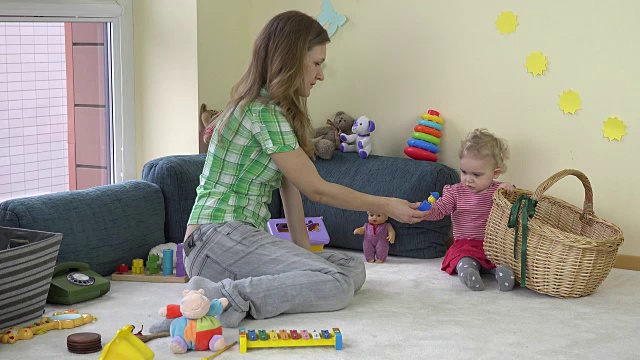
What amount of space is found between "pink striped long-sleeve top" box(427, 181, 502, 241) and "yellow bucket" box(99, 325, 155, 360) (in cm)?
134

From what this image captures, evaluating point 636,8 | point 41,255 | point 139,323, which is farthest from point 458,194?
point 41,255

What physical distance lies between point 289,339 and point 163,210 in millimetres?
1160

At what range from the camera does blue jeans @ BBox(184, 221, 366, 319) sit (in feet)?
8.05

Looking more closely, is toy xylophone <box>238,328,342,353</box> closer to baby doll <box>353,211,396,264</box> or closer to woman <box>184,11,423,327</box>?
woman <box>184,11,423,327</box>

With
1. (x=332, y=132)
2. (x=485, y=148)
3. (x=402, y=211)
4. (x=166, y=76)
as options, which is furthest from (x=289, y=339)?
(x=166, y=76)

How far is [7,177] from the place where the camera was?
326cm

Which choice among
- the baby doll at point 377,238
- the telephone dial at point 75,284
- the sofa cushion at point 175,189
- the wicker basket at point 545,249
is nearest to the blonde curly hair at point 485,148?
the wicker basket at point 545,249

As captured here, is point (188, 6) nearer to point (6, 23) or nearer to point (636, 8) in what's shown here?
point (6, 23)

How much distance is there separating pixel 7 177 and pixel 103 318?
1.04 m

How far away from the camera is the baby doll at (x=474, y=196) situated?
3.08m

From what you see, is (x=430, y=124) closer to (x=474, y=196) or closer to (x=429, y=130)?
(x=429, y=130)

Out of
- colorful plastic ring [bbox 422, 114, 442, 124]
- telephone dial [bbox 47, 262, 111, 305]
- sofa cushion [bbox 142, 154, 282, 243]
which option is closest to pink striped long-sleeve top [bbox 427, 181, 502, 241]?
colorful plastic ring [bbox 422, 114, 442, 124]

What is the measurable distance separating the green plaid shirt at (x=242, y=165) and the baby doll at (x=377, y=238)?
69cm

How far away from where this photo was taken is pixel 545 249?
2.77 m
